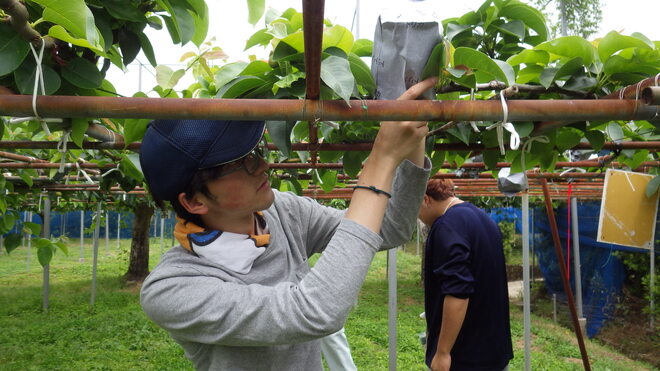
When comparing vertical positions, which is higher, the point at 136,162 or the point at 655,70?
the point at 655,70

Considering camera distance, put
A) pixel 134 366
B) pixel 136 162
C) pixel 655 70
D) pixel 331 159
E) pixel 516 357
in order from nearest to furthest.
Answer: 1. pixel 655 70
2. pixel 331 159
3. pixel 136 162
4. pixel 134 366
5. pixel 516 357

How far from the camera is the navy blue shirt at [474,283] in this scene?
7.49 ft

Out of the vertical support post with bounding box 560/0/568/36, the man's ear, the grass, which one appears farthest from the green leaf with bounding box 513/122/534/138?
the vertical support post with bounding box 560/0/568/36

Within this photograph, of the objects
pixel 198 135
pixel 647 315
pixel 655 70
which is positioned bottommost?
pixel 647 315

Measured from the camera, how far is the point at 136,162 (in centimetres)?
155

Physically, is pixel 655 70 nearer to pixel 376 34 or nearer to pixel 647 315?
pixel 376 34

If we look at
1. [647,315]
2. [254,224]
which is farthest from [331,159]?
[647,315]

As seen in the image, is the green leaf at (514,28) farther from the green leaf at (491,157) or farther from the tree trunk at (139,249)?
the tree trunk at (139,249)

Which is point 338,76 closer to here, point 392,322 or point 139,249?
point 392,322

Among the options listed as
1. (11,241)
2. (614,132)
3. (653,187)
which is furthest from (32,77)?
(11,241)

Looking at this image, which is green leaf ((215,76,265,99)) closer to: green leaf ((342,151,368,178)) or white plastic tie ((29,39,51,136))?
white plastic tie ((29,39,51,136))

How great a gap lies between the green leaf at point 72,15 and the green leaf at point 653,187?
92.1 inches

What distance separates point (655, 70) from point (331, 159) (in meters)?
0.77

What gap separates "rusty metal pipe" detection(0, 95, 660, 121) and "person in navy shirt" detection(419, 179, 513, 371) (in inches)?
62.7
